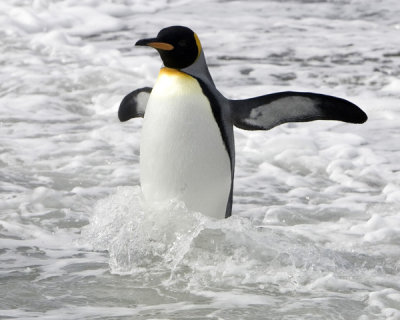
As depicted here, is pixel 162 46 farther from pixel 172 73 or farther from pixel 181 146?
pixel 181 146

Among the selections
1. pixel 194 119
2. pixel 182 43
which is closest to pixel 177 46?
pixel 182 43

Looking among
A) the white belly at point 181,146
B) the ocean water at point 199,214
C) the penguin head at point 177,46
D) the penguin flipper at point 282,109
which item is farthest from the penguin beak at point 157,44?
the ocean water at point 199,214

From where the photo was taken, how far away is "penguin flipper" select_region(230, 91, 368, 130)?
140 inches

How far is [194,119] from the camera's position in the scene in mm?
3480

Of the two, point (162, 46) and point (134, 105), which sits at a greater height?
point (162, 46)

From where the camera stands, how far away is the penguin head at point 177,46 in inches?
135

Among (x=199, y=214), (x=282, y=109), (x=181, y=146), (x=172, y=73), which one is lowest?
(x=199, y=214)

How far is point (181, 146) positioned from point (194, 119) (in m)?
0.11

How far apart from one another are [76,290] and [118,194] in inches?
21.3

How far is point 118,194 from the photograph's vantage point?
140 inches

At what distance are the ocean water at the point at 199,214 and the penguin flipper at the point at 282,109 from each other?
38 cm

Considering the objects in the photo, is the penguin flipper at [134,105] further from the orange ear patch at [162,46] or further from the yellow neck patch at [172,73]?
the orange ear patch at [162,46]

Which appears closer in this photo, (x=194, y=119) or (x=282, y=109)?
(x=194, y=119)

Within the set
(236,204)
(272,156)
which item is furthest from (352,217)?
(272,156)
